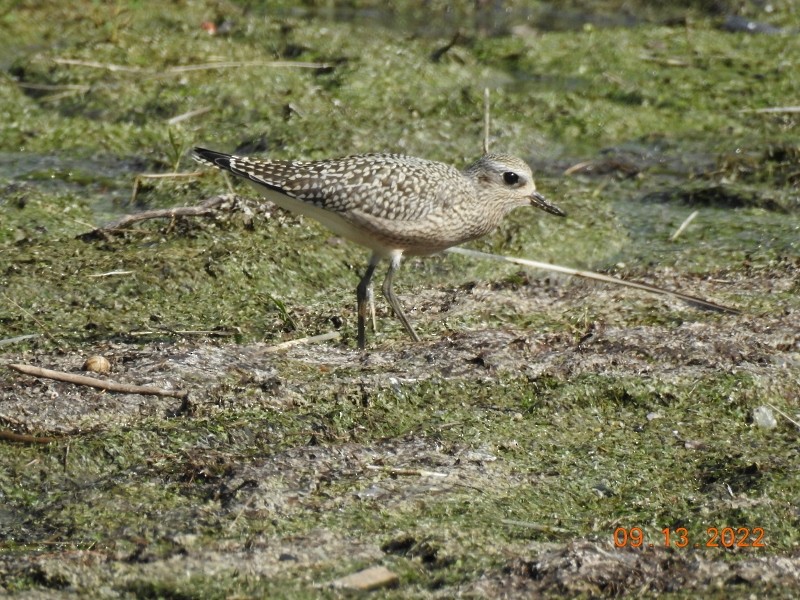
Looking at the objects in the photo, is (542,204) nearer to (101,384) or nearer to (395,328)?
(395,328)

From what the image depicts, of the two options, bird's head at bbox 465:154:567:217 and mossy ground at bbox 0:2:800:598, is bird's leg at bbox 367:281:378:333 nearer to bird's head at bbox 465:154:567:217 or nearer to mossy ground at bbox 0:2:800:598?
mossy ground at bbox 0:2:800:598

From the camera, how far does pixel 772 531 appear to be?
14.9 feet

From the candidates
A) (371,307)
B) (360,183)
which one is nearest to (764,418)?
(371,307)

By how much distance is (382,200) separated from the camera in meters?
6.47

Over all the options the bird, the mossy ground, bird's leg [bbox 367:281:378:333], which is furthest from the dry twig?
bird's leg [bbox 367:281:378:333]

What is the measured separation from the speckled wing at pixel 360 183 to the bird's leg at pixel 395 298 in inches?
11.6

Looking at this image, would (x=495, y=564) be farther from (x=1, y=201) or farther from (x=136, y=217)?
(x=1, y=201)

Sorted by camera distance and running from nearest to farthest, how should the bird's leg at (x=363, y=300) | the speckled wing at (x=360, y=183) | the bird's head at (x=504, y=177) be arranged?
1. the bird's leg at (x=363, y=300)
2. the speckled wing at (x=360, y=183)
3. the bird's head at (x=504, y=177)

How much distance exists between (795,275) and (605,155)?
2.48 metres

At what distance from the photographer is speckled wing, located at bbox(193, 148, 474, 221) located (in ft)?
21.2

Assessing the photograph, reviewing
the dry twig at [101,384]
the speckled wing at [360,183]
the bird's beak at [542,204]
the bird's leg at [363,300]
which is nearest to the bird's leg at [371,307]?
the bird's leg at [363,300]

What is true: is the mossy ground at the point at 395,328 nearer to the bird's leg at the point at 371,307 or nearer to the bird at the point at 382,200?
the bird's leg at the point at 371,307
